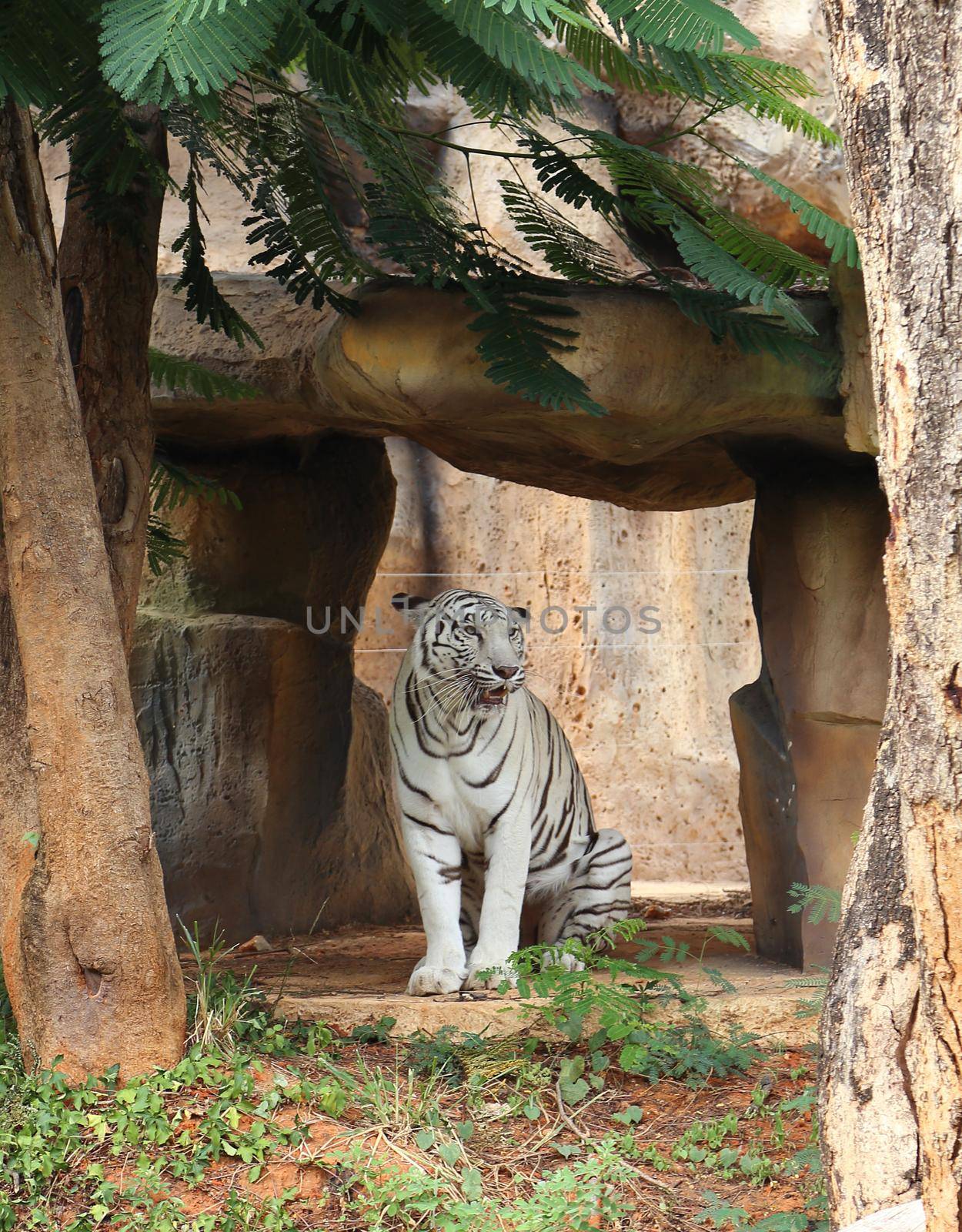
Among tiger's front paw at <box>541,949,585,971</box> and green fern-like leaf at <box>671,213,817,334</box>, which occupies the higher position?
green fern-like leaf at <box>671,213,817,334</box>

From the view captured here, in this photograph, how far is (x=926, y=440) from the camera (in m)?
2.01

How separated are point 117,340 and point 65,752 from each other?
5.02 feet

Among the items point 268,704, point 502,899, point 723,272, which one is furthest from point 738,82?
point 268,704

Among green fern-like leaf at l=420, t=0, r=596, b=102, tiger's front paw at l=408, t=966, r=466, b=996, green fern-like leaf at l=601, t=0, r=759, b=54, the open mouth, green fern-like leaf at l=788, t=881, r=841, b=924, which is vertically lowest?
tiger's front paw at l=408, t=966, r=466, b=996

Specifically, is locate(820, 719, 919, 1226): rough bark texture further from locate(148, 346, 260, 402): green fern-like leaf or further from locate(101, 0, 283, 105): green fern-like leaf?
locate(148, 346, 260, 402): green fern-like leaf

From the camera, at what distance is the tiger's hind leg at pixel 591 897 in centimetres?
580

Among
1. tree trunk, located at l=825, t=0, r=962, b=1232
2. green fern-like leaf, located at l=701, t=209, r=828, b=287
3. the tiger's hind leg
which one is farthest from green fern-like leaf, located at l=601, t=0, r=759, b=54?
the tiger's hind leg

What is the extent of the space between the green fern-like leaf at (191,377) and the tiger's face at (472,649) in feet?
4.03

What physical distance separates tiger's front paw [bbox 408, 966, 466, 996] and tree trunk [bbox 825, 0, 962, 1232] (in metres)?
2.97

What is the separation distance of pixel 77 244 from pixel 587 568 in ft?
20.6

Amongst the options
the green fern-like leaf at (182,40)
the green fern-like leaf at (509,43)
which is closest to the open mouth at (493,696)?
the green fern-like leaf at (509,43)

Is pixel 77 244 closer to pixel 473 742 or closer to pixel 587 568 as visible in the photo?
pixel 473 742

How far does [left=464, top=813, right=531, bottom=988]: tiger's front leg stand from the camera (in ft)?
16.5

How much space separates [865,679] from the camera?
548 centimetres
